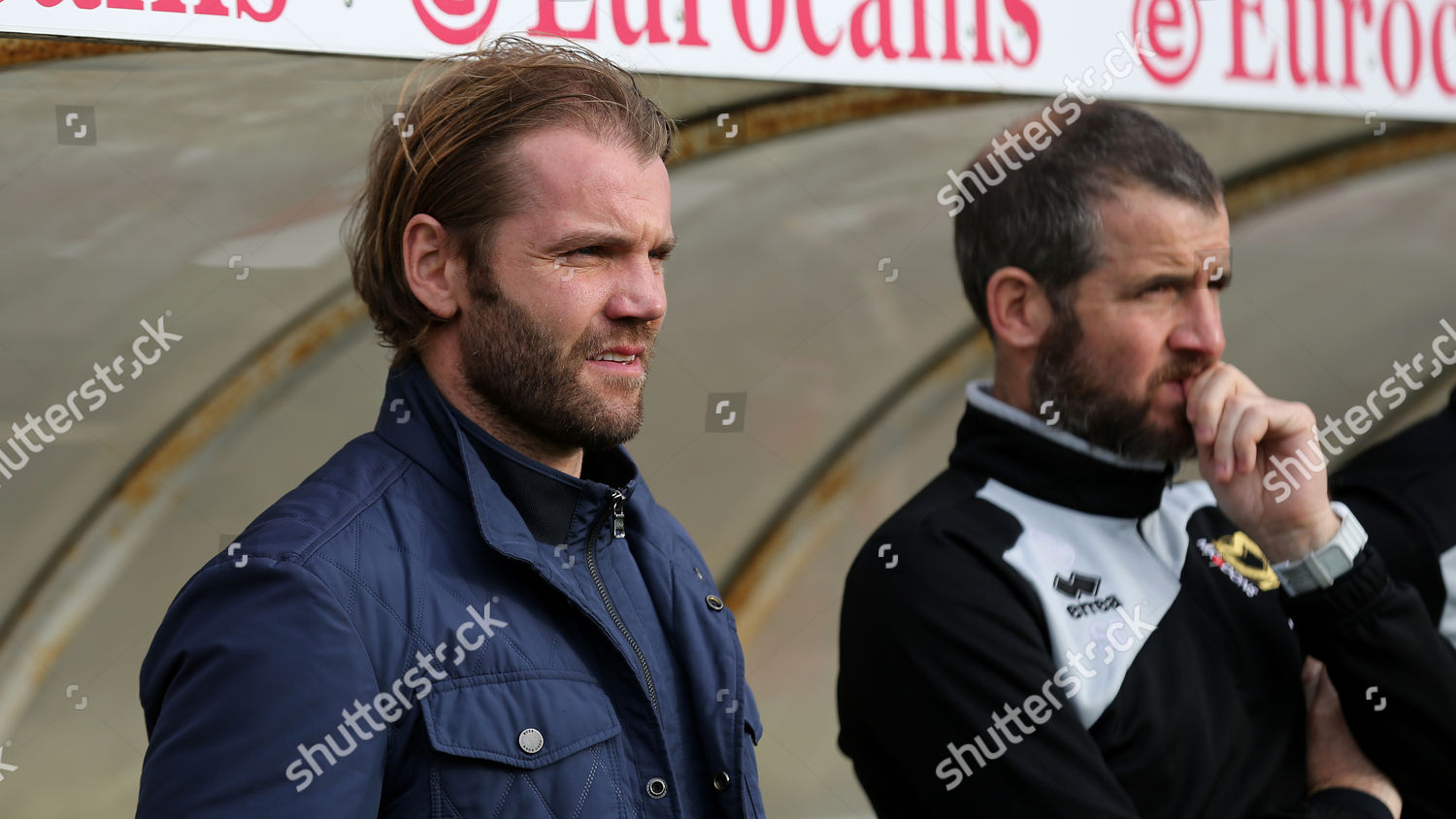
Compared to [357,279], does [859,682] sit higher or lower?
lower

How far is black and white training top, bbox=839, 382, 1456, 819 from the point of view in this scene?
1.58 meters

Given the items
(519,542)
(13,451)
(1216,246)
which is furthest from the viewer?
(13,451)

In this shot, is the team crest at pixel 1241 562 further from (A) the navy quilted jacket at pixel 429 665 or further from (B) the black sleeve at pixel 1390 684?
(A) the navy quilted jacket at pixel 429 665

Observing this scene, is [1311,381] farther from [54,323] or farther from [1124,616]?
[54,323]

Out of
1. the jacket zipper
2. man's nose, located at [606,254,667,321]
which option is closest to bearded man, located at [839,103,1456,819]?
the jacket zipper

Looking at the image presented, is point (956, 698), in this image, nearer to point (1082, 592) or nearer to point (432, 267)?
point (1082, 592)

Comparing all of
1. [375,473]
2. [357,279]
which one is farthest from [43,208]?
[375,473]

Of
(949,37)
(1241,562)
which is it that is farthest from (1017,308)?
(949,37)

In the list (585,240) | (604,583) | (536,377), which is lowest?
(604,583)

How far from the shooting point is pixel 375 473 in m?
1.38

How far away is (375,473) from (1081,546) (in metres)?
0.96

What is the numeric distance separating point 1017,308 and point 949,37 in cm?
100

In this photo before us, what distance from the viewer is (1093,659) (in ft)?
5.46

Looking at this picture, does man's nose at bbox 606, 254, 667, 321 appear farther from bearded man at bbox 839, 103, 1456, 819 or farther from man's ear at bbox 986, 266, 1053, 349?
man's ear at bbox 986, 266, 1053, 349
